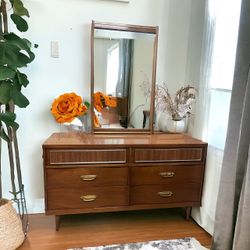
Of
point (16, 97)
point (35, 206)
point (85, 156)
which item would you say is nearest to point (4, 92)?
point (16, 97)

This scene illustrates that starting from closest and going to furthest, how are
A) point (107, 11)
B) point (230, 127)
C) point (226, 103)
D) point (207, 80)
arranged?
point (230, 127)
point (226, 103)
point (207, 80)
point (107, 11)

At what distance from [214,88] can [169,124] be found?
514 mm

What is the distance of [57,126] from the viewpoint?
7.18 ft

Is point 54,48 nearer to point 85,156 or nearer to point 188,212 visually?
point 85,156

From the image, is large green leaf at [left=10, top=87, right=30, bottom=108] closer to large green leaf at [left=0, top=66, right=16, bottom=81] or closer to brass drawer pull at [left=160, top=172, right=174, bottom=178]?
large green leaf at [left=0, top=66, right=16, bottom=81]

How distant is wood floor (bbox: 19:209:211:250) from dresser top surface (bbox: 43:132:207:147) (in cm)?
70

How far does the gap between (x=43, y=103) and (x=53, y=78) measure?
23 centimetres

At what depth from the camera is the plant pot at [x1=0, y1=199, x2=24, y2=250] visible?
162cm

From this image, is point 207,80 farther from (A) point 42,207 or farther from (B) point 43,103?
(A) point 42,207

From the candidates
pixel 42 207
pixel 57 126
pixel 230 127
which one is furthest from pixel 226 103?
pixel 42 207

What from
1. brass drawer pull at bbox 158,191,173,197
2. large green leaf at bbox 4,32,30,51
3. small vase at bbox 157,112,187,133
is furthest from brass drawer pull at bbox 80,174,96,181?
large green leaf at bbox 4,32,30,51

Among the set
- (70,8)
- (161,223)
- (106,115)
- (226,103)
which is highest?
(70,8)

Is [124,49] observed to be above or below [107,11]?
below

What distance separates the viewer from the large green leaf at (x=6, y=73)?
1.48 m
